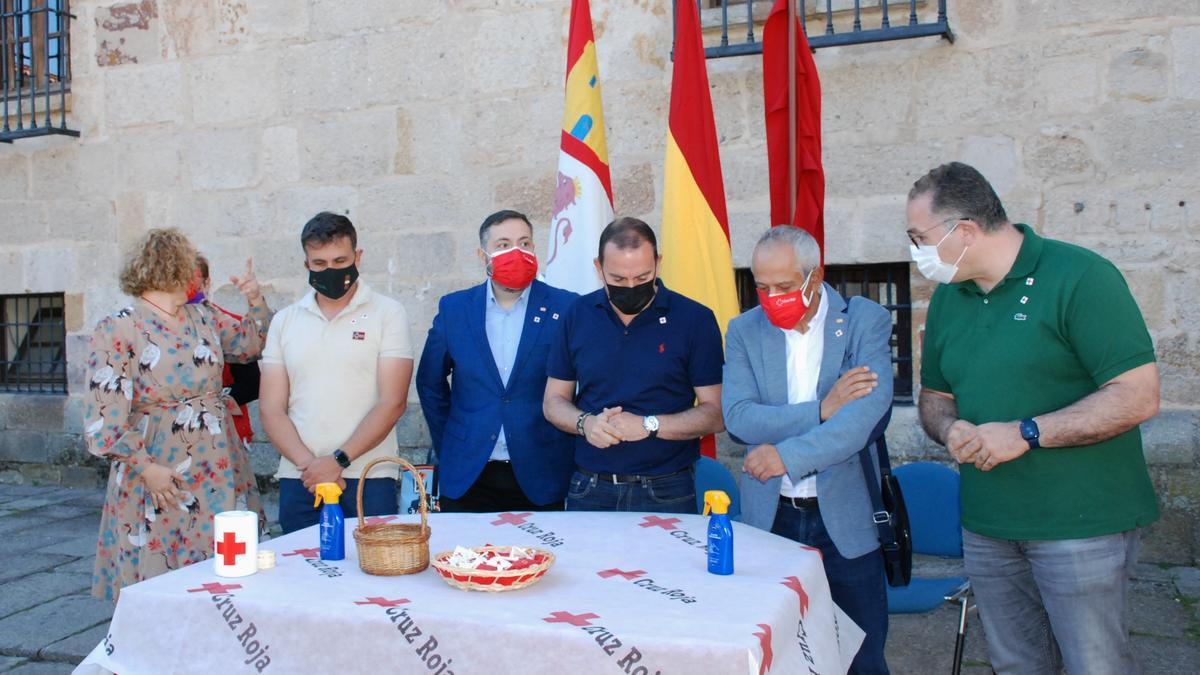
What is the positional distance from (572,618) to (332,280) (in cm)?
201

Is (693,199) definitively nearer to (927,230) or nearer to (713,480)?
(713,480)

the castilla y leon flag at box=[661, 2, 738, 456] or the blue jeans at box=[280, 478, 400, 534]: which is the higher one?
the castilla y leon flag at box=[661, 2, 738, 456]

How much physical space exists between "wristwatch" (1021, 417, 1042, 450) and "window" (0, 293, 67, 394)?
24.1ft

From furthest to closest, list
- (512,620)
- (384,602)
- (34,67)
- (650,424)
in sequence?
(34,67) → (650,424) → (384,602) → (512,620)

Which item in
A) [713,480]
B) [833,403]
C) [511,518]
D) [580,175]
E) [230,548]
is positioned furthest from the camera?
[580,175]

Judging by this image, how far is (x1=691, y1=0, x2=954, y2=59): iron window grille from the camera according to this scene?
5059 millimetres

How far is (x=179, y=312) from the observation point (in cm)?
359

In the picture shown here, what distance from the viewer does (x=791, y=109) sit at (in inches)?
151

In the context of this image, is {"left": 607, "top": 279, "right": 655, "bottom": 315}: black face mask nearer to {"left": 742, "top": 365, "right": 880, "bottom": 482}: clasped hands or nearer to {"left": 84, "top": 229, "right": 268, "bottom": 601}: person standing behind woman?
{"left": 742, "top": 365, "right": 880, "bottom": 482}: clasped hands

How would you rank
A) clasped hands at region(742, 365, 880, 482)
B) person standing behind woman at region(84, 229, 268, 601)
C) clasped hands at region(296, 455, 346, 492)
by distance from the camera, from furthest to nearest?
clasped hands at region(296, 455, 346, 492) → person standing behind woman at region(84, 229, 268, 601) → clasped hands at region(742, 365, 880, 482)

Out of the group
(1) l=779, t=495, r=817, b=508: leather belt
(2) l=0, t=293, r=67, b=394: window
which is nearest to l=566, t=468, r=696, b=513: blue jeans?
(1) l=779, t=495, r=817, b=508: leather belt

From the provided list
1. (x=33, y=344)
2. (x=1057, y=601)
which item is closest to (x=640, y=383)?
(x=1057, y=601)

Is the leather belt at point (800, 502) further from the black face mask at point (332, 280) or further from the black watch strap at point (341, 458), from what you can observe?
the black face mask at point (332, 280)

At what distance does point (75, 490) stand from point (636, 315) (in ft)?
18.7
